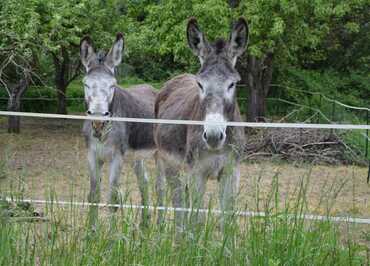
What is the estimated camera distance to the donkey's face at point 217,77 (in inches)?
183

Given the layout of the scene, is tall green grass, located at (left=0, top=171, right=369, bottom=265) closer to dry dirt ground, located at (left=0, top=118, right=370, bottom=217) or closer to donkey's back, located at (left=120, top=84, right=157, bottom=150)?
dry dirt ground, located at (left=0, top=118, right=370, bottom=217)

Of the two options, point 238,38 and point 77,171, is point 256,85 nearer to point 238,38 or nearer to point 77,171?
point 77,171

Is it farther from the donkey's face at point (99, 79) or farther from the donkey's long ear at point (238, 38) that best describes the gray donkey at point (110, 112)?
the donkey's long ear at point (238, 38)

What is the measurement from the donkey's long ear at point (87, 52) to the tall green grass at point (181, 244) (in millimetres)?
3689

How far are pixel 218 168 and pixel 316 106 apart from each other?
11996mm

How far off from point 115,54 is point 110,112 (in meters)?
0.73

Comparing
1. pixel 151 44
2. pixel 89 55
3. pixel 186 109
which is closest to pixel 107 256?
pixel 186 109

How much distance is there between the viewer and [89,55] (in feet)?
23.0

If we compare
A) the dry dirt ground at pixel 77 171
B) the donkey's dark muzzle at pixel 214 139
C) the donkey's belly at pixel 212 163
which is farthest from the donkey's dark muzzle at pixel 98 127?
the donkey's dark muzzle at pixel 214 139

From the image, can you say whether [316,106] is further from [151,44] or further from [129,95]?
[129,95]

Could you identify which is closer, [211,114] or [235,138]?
[211,114]

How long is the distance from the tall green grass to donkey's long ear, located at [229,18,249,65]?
2.09m

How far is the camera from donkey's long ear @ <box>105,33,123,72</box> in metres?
7.03

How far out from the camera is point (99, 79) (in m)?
6.65
